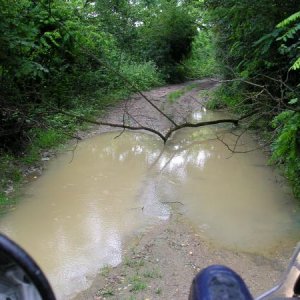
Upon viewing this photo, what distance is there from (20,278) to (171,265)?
148 inches

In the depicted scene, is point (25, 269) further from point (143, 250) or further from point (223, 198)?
point (223, 198)

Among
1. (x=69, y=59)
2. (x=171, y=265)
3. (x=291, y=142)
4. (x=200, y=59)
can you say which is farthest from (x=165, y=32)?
(x=171, y=265)

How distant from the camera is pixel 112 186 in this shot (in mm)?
7645

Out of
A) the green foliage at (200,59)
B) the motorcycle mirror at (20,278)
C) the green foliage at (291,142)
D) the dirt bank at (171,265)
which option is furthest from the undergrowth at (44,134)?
the green foliage at (200,59)

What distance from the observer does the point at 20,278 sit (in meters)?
1.26

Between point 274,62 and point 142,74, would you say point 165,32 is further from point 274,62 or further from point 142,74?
point 274,62

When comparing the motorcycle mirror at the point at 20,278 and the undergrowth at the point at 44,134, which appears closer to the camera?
the motorcycle mirror at the point at 20,278

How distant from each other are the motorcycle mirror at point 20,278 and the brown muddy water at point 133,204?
3369 millimetres

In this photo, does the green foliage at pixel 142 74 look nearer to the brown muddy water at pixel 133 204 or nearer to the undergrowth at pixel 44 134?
the undergrowth at pixel 44 134

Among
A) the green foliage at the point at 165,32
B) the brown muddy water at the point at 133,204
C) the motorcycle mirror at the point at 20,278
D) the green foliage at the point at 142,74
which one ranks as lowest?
the brown muddy water at the point at 133,204

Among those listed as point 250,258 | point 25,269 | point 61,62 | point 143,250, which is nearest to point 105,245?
point 143,250

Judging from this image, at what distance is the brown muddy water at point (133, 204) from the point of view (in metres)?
5.39

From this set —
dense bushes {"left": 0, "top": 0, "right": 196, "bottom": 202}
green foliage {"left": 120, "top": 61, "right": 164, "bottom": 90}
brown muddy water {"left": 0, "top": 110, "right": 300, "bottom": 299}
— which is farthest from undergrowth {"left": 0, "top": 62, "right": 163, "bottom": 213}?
green foliage {"left": 120, "top": 61, "right": 164, "bottom": 90}

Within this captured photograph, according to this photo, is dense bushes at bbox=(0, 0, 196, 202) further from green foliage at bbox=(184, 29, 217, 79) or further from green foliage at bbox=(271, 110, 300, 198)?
green foliage at bbox=(271, 110, 300, 198)
